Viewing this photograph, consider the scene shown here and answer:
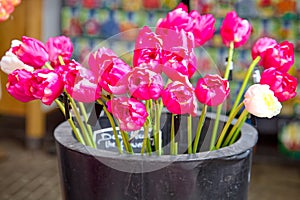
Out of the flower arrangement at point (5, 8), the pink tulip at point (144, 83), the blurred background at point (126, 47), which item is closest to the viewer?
the pink tulip at point (144, 83)

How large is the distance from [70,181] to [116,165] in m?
0.11

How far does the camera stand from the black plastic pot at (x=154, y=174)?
732mm

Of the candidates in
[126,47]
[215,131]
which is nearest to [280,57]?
[215,131]

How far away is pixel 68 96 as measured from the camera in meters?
0.77

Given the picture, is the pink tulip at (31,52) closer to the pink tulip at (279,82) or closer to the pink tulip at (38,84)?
the pink tulip at (38,84)

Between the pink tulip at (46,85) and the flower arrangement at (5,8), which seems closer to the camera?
the pink tulip at (46,85)

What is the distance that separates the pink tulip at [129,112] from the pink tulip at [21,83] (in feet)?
0.41

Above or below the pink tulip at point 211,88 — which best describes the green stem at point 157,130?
below

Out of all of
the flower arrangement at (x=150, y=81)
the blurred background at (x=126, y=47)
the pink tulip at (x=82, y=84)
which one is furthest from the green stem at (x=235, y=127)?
the blurred background at (x=126, y=47)

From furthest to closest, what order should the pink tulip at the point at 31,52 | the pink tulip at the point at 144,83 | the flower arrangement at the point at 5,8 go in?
the flower arrangement at the point at 5,8 < the pink tulip at the point at 31,52 < the pink tulip at the point at 144,83

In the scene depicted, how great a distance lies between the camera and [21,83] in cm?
73

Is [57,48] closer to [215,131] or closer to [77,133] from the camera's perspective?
[77,133]

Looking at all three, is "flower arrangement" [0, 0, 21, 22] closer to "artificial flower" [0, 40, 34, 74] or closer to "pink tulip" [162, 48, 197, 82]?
"artificial flower" [0, 40, 34, 74]

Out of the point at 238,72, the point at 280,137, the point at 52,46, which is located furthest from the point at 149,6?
the point at 52,46
